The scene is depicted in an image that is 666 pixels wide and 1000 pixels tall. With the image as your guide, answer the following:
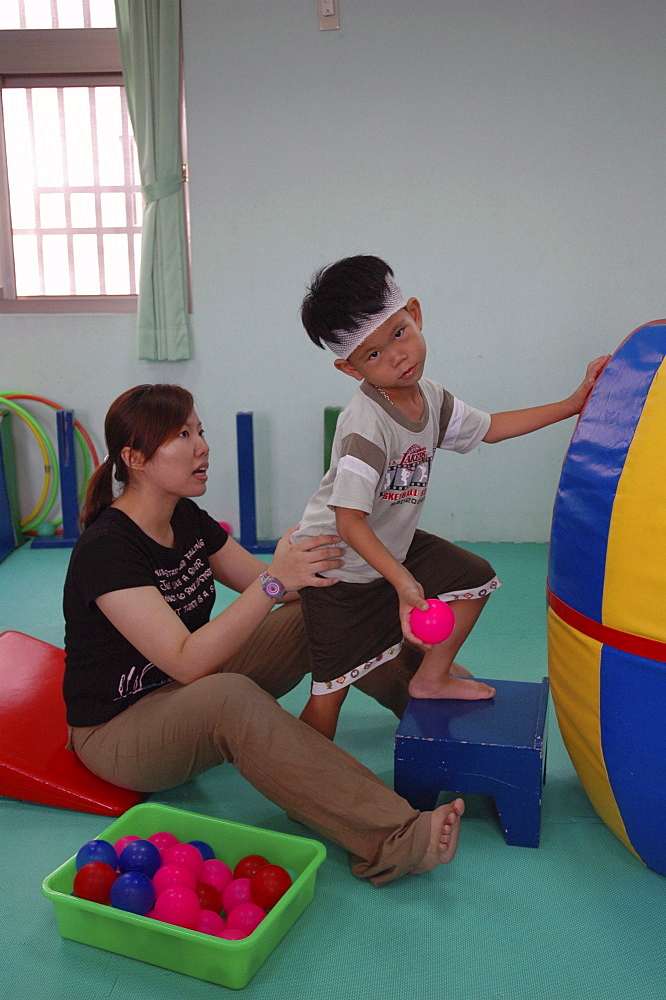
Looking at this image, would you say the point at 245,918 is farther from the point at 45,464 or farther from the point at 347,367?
the point at 45,464

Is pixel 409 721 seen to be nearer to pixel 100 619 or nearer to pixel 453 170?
pixel 100 619

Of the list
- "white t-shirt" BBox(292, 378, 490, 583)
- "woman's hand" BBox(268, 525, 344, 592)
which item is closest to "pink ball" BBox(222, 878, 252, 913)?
"woman's hand" BBox(268, 525, 344, 592)

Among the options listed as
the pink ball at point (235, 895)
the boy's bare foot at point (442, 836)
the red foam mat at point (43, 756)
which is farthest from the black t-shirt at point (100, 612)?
the boy's bare foot at point (442, 836)

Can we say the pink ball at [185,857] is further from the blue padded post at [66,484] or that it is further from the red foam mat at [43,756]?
the blue padded post at [66,484]

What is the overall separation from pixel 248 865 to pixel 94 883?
290 millimetres

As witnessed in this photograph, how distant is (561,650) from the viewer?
1.81m

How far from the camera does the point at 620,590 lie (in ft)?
5.26

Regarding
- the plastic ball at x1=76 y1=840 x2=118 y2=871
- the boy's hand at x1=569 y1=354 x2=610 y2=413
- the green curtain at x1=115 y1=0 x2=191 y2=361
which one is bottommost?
the plastic ball at x1=76 y1=840 x2=118 y2=871

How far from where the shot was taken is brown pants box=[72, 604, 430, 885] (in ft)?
5.66

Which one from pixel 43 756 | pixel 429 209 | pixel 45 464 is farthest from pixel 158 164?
pixel 43 756

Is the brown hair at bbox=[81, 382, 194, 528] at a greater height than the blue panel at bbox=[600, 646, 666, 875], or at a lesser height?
greater

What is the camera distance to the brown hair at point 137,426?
1935mm

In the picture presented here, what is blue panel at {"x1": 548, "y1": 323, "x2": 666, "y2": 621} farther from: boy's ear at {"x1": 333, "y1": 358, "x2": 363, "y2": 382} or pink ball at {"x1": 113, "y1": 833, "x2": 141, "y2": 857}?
pink ball at {"x1": 113, "y1": 833, "x2": 141, "y2": 857}

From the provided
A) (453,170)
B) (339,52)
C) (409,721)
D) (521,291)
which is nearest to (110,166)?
(339,52)
